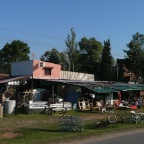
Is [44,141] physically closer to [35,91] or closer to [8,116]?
[8,116]

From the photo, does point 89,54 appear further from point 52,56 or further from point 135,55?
point 135,55

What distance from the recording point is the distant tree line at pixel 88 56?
6475cm

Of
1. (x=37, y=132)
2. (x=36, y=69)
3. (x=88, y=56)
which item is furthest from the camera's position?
(x=88, y=56)

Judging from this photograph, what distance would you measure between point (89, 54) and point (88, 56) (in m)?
0.81

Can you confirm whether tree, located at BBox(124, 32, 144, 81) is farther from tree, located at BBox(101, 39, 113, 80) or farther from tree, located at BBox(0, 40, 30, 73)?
tree, located at BBox(0, 40, 30, 73)

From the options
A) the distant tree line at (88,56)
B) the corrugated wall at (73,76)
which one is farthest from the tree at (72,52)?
the corrugated wall at (73,76)

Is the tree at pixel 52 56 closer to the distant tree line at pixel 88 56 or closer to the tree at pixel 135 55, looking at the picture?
the distant tree line at pixel 88 56

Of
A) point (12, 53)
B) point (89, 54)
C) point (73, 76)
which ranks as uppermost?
point (89, 54)

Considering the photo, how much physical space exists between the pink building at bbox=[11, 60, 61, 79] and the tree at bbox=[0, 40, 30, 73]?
35003mm

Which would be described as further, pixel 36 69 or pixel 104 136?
pixel 36 69

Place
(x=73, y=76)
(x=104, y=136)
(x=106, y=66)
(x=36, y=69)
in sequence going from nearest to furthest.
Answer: (x=104, y=136), (x=36, y=69), (x=73, y=76), (x=106, y=66)

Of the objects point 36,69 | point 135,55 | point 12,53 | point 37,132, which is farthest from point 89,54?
point 37,132

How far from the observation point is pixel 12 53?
7706 centimetres

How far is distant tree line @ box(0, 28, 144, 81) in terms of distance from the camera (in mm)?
64750
